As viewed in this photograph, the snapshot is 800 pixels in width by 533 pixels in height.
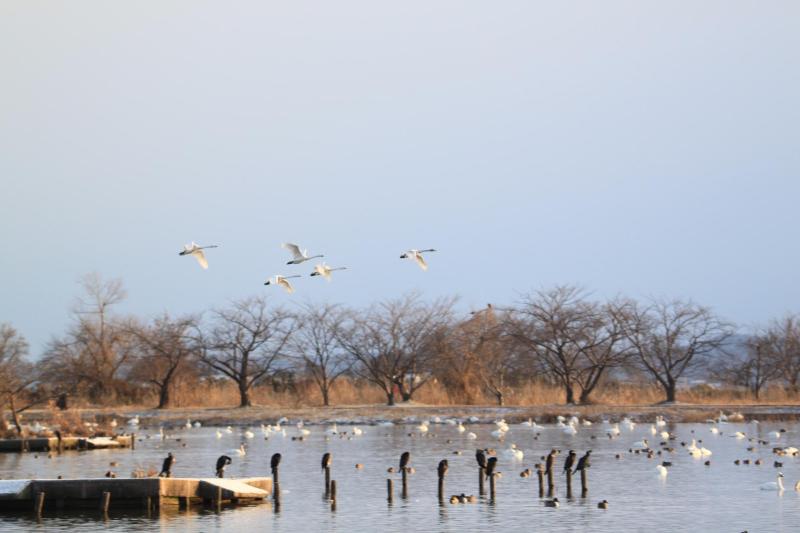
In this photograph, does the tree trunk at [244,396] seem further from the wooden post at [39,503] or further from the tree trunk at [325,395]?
the wooden post at [39,503]

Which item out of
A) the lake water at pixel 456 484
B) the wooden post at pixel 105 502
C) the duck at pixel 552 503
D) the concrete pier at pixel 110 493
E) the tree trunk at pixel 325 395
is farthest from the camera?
the tree trunk at pixel 325 395

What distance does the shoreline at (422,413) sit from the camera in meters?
50.8

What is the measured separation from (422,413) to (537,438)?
11.8 m

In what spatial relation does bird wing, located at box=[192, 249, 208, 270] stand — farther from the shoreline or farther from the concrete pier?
the shoreline

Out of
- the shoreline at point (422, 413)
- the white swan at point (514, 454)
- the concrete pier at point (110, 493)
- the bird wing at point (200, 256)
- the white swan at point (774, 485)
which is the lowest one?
the white swan at point (774, 485)

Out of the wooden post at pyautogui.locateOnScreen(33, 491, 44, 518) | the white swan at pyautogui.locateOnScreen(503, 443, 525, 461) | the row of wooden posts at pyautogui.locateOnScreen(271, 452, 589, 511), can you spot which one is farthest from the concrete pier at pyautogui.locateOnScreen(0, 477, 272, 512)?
the white swan at pyautogui.locateOnScreen(503, 443, 525, 461)

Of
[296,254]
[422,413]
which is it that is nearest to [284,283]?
[296,254]

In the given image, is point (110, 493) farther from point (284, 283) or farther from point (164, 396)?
point (164, 396)

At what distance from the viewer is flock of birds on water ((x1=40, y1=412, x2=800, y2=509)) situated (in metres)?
27.2

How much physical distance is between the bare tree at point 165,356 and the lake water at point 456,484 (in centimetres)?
1475

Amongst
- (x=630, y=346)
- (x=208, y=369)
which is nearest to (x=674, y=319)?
(x=630, y=346)

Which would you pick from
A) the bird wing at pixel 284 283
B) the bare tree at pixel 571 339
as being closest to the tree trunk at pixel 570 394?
the bare tree at pixel 571 339

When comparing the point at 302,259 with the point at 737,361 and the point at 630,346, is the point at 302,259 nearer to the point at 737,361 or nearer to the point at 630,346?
the point at 630,346

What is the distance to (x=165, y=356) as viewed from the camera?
202 ft
